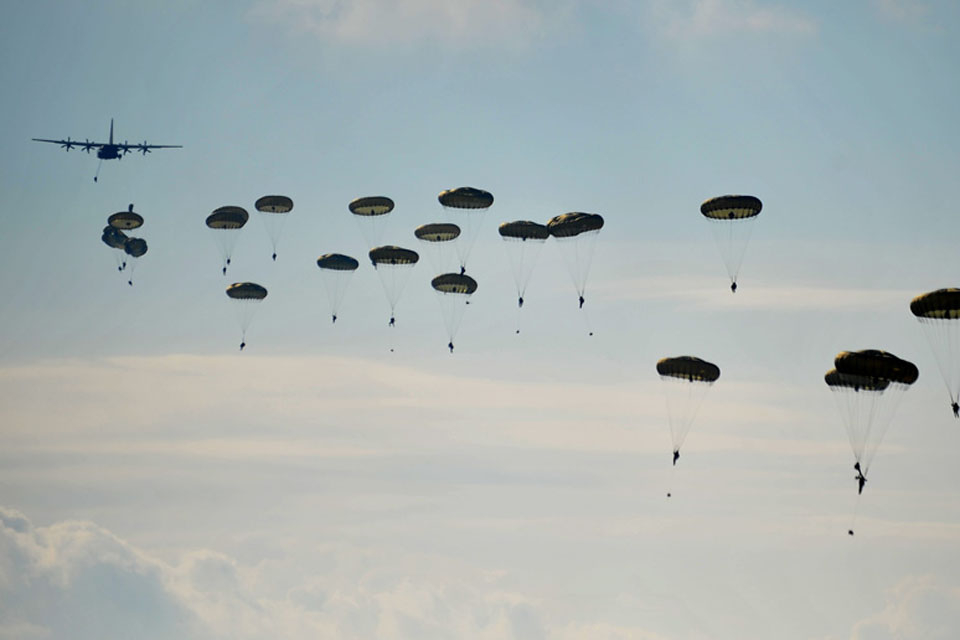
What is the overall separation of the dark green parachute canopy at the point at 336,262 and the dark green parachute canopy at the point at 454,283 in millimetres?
10312

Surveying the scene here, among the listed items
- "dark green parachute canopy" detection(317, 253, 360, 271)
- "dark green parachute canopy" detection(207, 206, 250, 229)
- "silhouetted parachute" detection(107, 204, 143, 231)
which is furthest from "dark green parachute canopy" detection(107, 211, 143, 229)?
"dark green parachute canopy" detection(317, 253, 360, 271)

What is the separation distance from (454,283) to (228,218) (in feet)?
86.7

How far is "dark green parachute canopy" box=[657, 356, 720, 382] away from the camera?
95562 millimetres

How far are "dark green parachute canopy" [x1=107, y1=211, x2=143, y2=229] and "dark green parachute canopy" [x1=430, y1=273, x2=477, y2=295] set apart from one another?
41.6 meters

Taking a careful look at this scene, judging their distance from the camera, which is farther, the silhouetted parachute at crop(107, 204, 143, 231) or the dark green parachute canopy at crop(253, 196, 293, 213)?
the silhouetted parachute at crop(107, 204, 143, 231)

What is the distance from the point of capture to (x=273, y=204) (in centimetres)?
12031

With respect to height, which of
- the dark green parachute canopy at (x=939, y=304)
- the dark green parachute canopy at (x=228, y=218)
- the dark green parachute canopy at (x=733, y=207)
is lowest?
the dark green parachute canopy at (x=939, y=304)

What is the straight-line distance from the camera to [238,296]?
120m

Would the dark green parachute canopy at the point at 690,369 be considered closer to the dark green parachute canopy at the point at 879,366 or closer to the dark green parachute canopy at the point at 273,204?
the dark green parachute canopy at the point at 879,366

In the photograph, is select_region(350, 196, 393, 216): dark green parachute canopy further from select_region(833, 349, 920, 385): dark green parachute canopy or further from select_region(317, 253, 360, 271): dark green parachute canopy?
select_region(833, 349, 920, 385): dark green parachute canopy

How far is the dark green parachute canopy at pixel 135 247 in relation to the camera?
13888cm

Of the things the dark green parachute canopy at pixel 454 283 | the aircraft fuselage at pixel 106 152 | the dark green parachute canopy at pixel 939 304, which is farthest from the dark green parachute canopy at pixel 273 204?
the dark green parachute canopy at pixel 939 304

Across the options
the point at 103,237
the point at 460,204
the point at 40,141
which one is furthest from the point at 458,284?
the point at 40,141

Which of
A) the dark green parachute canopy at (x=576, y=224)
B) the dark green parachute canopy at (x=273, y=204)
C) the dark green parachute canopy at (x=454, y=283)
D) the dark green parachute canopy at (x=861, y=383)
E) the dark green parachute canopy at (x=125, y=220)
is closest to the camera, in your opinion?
the dark green parachute canopy at (x=861, y=383)
